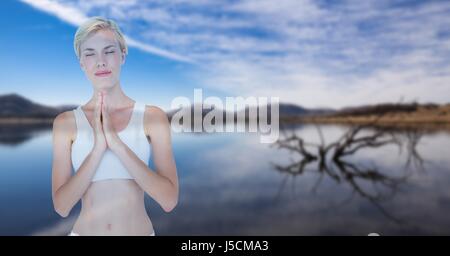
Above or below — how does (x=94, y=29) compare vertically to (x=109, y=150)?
above

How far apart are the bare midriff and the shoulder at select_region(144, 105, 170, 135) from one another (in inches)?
7.4

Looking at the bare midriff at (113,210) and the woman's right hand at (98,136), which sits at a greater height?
the woman's right hand at (98,136)

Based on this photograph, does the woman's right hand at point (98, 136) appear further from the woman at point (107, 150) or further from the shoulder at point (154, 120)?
the shoulder at point (154, 120)

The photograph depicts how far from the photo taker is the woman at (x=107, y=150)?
1.18 m

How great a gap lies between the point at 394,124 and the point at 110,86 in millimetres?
1600

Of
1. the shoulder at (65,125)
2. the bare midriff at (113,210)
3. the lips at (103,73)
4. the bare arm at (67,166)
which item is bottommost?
the bare midriff at (113,210)

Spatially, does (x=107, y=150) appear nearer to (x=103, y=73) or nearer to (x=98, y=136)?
(x=98, y=136)

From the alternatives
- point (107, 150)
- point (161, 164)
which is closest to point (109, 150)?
point (107, 150)

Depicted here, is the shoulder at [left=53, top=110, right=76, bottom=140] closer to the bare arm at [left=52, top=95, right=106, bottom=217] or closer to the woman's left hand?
the bare arm at [left=52, top=95, right=106, bottom=217]

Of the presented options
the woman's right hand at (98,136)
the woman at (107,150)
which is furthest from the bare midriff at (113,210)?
the woman's right hand at (98,136)

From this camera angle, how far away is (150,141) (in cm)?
124

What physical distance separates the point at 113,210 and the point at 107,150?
7.9 inches

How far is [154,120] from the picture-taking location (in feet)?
4.05

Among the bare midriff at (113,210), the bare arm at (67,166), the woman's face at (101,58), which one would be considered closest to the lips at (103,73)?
the woman's face at (101,58)
